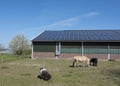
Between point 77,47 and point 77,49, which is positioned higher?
point 77,47

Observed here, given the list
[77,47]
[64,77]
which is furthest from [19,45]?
[64,77]

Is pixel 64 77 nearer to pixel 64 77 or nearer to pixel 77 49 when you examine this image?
pixel 64 77

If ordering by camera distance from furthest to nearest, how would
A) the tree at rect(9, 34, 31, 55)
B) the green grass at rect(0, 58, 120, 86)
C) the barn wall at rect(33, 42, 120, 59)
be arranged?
the tree at rect(9, 34, 31, 55)
the barn wall at rect(33, 42, 120, 59)
the green grass at rect(0, 58, 120, 86)

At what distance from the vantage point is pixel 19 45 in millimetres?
58812

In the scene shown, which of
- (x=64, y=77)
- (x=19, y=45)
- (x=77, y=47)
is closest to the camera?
(x=64, y=77)

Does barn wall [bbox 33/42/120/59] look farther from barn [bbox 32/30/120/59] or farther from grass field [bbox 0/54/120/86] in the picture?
grass field [bbox 0/54/120/86]

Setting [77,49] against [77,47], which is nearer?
[77,49]

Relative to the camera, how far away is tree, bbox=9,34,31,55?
184ft

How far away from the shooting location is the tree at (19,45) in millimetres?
55969

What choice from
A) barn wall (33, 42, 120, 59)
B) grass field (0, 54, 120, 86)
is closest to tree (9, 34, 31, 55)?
barn wall (33, 42, 120, 59)

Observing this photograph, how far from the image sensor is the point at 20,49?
5656 cm

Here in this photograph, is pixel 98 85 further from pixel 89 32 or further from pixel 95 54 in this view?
pixel 89 32

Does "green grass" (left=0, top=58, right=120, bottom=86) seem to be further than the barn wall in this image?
No

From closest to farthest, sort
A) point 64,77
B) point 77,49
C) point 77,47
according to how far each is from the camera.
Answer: point 64,77
point 77,49
point 77,47
